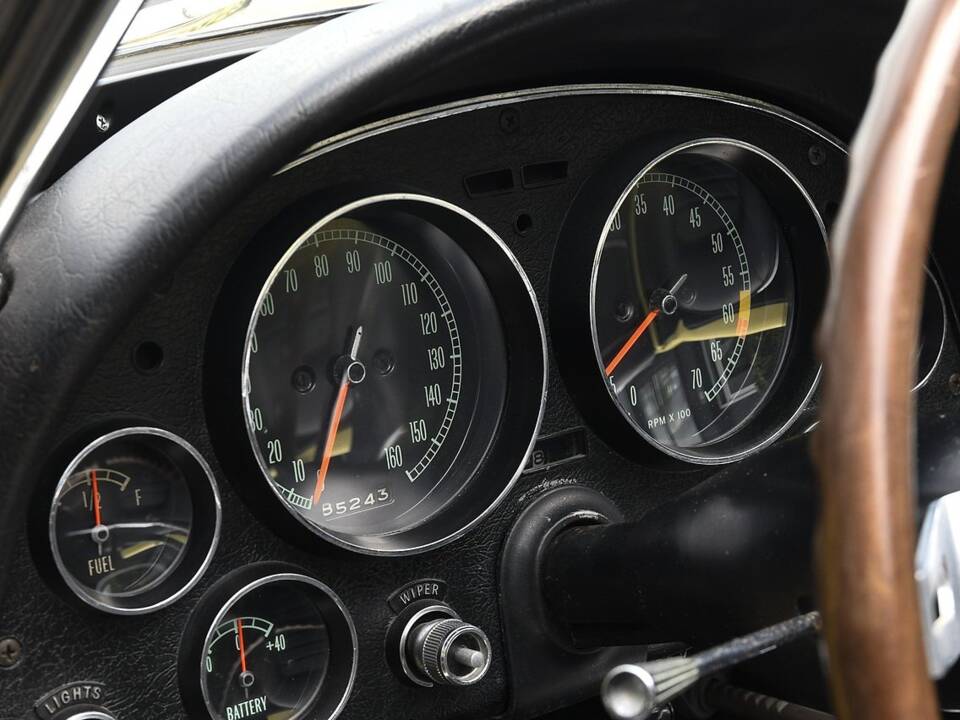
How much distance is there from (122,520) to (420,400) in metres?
0.59

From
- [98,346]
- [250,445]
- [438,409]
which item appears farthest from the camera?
[438,409]

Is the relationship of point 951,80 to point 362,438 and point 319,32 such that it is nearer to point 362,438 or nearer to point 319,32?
point 319,32

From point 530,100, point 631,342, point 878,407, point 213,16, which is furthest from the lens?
point 631,342

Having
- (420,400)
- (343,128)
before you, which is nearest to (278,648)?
(420,400)

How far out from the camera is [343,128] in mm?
2109

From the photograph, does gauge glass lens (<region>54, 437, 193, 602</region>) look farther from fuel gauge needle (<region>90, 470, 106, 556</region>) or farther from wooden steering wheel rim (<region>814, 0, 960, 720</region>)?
wooden steering wheel rim (<region>814, 0, 960, 720</region>)

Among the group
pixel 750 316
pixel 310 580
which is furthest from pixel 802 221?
pixel 310 580

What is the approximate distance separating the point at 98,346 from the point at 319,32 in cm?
53

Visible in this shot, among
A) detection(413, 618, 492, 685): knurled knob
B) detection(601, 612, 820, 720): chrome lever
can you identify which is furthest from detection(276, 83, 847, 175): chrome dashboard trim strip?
detection(601, 612, 820, 720): chrome lever

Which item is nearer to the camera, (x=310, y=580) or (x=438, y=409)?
(x=310, y=580)

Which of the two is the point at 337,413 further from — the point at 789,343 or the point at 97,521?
the point at 789,343

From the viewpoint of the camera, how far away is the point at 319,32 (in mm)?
1779

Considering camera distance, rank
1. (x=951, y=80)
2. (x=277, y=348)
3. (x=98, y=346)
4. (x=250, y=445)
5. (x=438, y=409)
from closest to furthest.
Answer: (x=951, y=80) < (x=98, y=346) < (x=250, y=445) < (x=277, y=348) < (x=438, y=409)

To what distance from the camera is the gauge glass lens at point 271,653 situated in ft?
6.84
